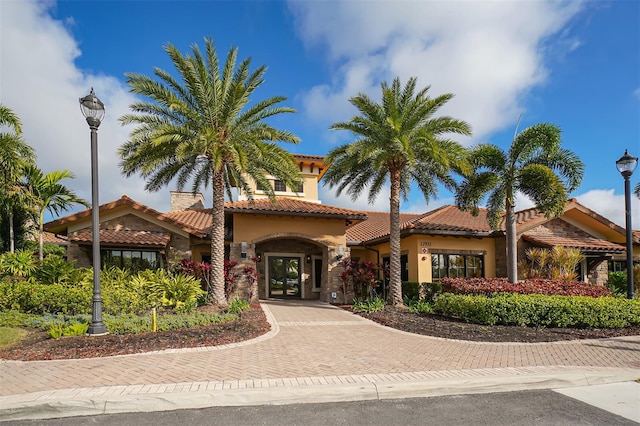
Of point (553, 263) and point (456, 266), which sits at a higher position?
point (553, 263)

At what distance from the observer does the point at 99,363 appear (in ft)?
24.1

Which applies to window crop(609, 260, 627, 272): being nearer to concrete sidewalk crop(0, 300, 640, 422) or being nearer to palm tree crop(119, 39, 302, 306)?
concrete sidewalk crop(0, 300, 640, 422)

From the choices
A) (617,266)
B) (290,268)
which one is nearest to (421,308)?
(290,268)

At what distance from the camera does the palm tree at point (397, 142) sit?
49.5ft

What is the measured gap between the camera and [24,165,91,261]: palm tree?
1909cm

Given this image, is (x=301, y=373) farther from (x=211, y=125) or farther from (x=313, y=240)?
(x=313, y=240)

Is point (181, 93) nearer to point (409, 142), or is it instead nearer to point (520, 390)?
point (409, 142)

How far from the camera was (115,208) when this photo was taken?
17.5 m

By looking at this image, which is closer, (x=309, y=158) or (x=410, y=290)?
(x=410, y=290)

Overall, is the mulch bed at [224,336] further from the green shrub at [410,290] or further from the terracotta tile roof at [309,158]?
the terracotta tile roof at [309,158]

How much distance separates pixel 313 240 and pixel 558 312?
10471 mm

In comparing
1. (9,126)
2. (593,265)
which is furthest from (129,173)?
(593,265)

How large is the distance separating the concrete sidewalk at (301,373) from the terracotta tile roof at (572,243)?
9000mm

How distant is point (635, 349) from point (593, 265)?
1242 cm
